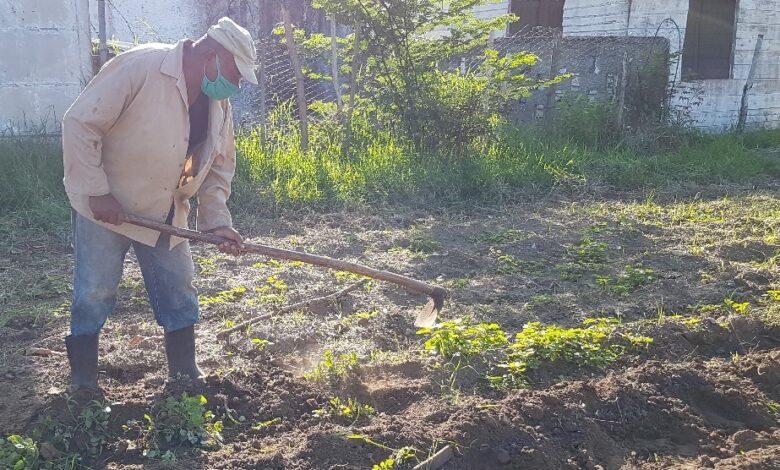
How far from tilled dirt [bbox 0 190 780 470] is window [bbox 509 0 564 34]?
9.23 meters

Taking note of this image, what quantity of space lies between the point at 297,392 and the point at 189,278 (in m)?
0.77

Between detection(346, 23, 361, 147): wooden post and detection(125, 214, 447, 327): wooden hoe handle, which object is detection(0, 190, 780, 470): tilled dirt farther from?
detection(346, 23, 361, 147): wooden post

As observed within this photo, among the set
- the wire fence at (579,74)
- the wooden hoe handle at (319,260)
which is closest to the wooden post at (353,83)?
the wire fence at (579,74)

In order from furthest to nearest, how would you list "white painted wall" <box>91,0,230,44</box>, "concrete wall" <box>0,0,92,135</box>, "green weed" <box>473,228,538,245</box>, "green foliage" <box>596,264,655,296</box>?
"white painted wall" <box>91,0,230,44</box>, "concrete wall" <box>0,0,92,135</box>, "green weed" <box>473,228,538,245</box>, "green foliage" <box>596,264,655,296</box>

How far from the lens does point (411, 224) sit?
23.5 ft

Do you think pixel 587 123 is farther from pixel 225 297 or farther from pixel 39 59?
pixel 39 59

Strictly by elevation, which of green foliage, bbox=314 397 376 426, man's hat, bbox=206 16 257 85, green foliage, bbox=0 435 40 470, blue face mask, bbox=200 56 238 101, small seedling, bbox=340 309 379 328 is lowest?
green foliage, bbox=314 397 376 426

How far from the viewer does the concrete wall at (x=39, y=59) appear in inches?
313

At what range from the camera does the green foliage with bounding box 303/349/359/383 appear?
13.1ft

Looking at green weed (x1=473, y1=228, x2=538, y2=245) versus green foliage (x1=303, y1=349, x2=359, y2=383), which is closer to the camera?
green foliage (x1=303, y1=349, x2=359, y2=383)

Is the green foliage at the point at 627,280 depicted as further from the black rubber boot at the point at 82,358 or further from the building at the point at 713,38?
the building at the point at 713,38

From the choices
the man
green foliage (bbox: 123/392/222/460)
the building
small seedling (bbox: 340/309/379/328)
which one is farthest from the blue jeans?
the building

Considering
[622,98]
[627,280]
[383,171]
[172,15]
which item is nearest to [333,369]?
[627,280]

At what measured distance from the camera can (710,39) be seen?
13.8m
